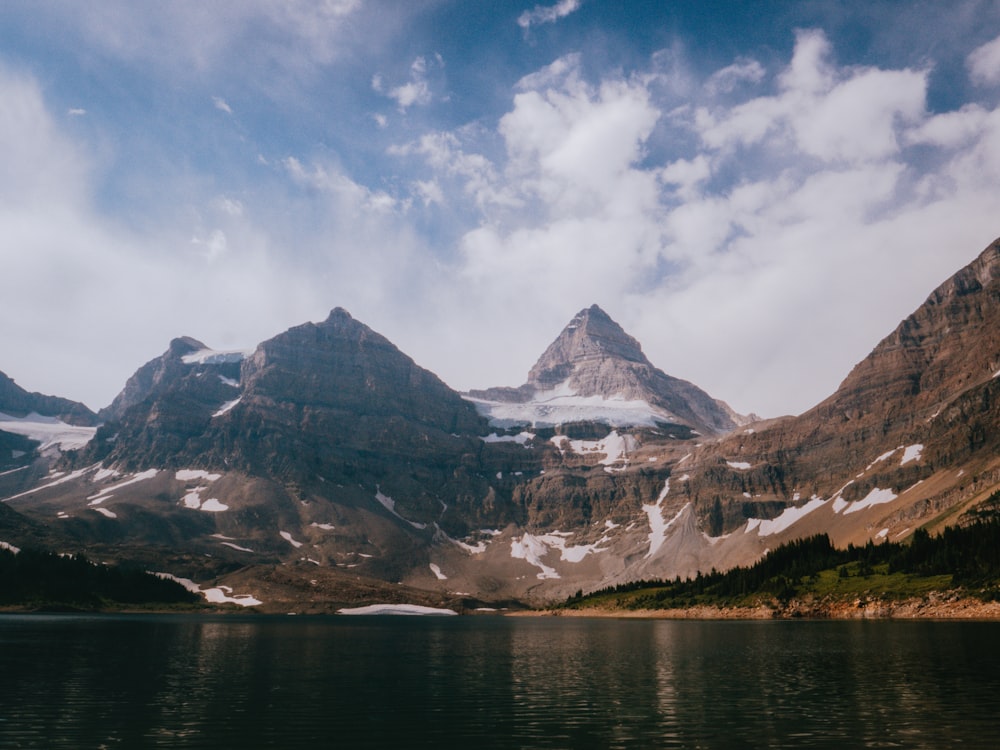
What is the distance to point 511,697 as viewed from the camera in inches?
1913

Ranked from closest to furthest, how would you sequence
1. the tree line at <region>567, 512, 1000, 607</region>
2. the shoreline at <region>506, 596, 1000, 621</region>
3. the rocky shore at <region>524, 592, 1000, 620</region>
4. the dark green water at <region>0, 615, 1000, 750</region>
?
the dark green water at <region>0, 615, 1000, 750</region> < the shoreline at <region>506, 596, 1000, 621</region> < the rocky shore at <region>524, 592, 1000, 620</region> < the tree line at <region>567, 512, 1000, 607</region>

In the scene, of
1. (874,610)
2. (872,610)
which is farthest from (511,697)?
(872,610)

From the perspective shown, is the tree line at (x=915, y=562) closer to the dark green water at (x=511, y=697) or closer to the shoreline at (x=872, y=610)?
the shoreline at (x=872, y=610)

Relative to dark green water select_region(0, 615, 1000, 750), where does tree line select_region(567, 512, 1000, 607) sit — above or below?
above

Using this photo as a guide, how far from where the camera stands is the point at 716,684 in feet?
177

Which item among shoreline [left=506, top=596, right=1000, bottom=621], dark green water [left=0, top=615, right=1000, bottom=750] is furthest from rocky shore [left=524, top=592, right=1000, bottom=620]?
dark green water [left=0, top=615, right=1000, bottom=750]

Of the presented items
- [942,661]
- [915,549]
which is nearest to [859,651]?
[942,661]

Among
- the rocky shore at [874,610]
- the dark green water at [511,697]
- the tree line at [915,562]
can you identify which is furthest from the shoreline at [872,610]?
the dark green water at [511,697]

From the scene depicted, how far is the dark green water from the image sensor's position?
35156mm

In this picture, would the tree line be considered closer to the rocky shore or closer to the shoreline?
the rocky shore

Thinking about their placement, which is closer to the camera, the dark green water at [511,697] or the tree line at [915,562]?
the dark green water at [511,697]

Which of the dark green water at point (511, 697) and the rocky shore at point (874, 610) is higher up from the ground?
the rocky shore at point (874, 610)

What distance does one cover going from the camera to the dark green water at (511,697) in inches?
1384

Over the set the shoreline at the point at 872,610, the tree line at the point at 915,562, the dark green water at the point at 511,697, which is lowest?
the dark green water at the point at 511,697
